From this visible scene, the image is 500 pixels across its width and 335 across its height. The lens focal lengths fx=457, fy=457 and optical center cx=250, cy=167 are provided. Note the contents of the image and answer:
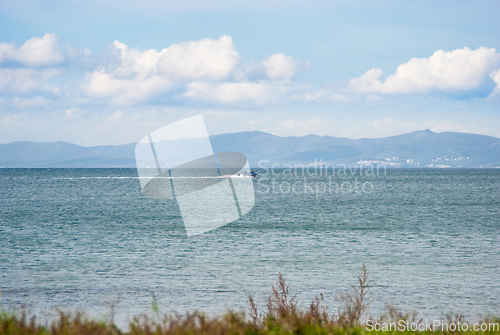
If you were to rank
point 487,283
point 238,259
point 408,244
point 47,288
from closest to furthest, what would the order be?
point 47,288
point 487,283
point 238,259
point 408,244

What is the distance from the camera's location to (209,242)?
26.3m

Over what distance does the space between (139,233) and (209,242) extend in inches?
271

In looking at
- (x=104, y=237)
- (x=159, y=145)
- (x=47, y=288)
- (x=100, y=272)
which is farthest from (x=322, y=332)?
(x=104, y=237)

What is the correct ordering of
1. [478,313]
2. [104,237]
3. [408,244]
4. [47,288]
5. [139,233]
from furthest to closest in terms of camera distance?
[139,233], [104,237], [408,244], [47,288], [478,313]

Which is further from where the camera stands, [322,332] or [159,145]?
[159,145]

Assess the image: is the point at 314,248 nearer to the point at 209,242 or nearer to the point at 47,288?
the point at 209,242

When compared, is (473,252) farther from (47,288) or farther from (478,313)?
(47,288)

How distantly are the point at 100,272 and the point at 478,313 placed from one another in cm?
1333

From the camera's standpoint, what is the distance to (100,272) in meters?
18.0

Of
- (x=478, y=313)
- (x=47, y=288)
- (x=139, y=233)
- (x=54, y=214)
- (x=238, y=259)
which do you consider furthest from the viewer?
(x=54, y=214)

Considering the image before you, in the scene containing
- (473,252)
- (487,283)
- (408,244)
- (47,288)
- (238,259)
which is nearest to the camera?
(47,288)

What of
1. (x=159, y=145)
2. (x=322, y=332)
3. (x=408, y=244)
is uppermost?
(x=159, y=145)

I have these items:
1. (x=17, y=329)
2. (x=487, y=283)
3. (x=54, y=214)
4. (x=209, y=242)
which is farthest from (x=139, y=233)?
(x=17, y=329)

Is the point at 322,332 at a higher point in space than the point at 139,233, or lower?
higher
